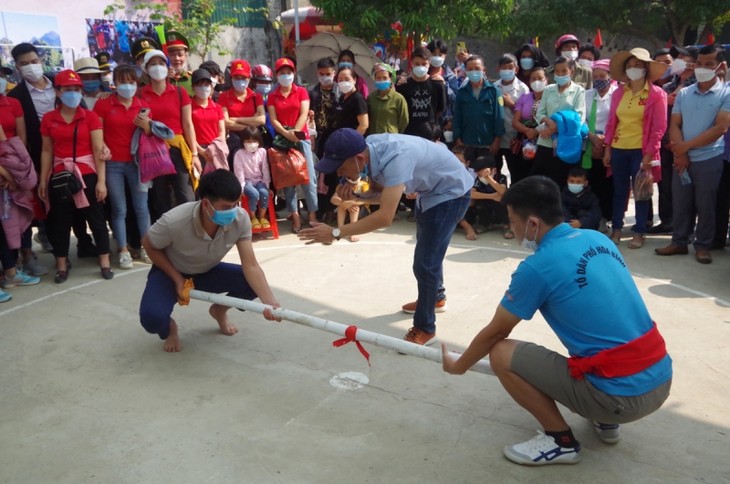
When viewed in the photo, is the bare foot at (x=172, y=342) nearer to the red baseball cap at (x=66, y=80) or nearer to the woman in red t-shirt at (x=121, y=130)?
the woman in red t-shirt at (x=121, y=130)

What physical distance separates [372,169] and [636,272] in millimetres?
3072

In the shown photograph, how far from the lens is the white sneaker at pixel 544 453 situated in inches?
110

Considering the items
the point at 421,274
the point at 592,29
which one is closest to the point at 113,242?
the point at 421,274

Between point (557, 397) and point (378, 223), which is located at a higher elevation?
point (378, 223)

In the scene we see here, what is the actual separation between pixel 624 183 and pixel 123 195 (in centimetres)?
484

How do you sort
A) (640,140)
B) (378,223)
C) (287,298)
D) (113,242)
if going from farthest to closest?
(113,242) < (640,140) < (287,298) < (378,223)

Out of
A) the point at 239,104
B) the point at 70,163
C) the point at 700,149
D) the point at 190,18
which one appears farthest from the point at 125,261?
the point at 190,18

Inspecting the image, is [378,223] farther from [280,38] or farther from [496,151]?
[280,38]

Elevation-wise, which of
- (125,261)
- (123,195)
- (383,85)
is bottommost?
(125,261)

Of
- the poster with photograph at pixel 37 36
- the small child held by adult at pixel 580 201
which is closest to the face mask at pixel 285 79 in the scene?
the small child held by adult at pixel 580 201

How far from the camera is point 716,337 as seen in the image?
13.5 feet

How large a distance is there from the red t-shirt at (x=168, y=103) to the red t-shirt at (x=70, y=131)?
597 mm

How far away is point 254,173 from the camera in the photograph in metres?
6.85

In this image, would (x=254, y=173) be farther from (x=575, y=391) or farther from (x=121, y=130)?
(x=575, y=391)
